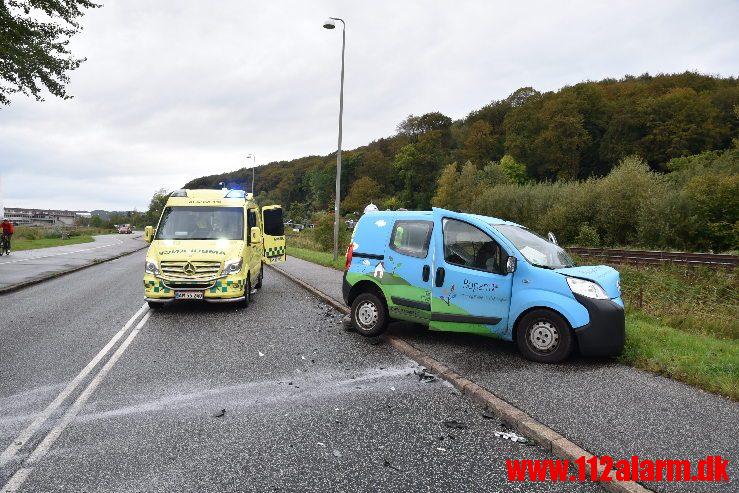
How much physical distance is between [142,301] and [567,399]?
923 centimetres

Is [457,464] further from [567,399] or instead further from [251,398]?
[251,398]

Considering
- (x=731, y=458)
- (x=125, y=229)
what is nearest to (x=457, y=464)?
(x=731, y=458)

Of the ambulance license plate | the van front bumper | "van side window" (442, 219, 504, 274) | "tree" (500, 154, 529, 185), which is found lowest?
the ambulance license plate

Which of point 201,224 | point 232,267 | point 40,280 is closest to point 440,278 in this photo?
point 232,267

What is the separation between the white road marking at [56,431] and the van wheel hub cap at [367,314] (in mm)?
3312

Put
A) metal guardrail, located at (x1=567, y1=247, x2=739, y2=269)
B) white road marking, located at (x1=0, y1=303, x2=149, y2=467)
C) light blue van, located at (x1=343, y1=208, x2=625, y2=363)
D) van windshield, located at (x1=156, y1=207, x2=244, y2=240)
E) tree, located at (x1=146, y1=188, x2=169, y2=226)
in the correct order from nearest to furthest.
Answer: white road marking, located at (x1=0, y1=303, x2=149, y2=467) < light blue van, located at (x1=343, y1=208, x2=625, y2=363) < van windshield, located at (x1=156, y1=207, x2=244, y2=240) < metal guardrail, located at (x1=567, y1=247, x2=739, y2=269) < tree, located at (x1=146, y1=188, x2=169, y2=226)

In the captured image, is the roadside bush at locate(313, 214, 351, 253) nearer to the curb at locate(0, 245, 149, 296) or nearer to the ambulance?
the curb at locate(0, 245, 149, 296)

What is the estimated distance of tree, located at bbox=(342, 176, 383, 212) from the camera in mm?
104562

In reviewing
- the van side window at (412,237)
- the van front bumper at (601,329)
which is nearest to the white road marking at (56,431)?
the van side window at (412,237)

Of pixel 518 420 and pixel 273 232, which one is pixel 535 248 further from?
pixel 273 232

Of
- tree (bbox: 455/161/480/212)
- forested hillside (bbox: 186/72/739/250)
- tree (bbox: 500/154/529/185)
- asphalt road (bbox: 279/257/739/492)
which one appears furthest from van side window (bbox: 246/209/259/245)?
tree (bbox: 500/154/529/185)

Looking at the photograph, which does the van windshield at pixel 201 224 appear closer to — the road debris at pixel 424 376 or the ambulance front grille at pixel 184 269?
the ambulance front grille at pixel 184 269

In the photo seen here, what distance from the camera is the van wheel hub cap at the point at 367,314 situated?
7.46 m

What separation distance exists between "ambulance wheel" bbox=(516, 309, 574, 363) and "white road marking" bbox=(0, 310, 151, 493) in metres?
4.83
